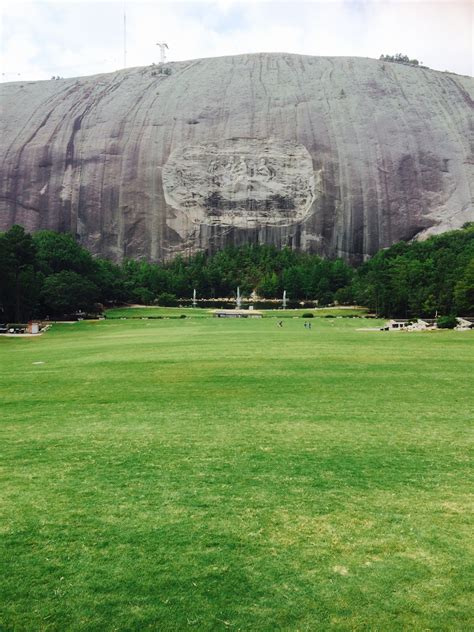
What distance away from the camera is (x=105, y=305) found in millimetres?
62406

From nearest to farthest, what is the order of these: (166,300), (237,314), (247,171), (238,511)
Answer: (238,511) < (237,314) < (166,300) < (247,171)

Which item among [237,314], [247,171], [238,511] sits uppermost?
[247,171]

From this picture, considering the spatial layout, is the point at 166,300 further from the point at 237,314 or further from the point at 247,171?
the point at 247,171

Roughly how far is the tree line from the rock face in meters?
5.43

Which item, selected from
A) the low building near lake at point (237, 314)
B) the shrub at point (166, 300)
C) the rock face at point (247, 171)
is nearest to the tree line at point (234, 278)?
the shrub at point (166, 300)

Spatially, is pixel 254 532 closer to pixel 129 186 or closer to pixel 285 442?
pixel 285 442

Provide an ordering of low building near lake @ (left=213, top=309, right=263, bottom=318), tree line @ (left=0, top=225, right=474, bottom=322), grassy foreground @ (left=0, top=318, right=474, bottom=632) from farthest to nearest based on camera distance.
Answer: low building near lake @ (left=213, top=309, right=263, bottom=318), tree line @ (left=0, top=225, right=474, bottom=322), grassy foreground @ (left=0, top=318, right=474, bottom=632)

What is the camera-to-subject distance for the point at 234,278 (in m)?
72.8

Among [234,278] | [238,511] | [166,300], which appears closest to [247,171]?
[234,278]

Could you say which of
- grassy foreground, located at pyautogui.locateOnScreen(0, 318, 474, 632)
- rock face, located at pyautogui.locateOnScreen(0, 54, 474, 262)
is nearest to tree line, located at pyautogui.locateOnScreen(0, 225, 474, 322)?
rock face, located at pyautogui.locateOnScreen(0, 54, 474, 262)

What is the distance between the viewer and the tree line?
39.9 metres

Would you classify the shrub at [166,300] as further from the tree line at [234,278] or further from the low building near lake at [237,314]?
the low building near lake at [237,314]

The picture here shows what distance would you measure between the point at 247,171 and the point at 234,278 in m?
18.0

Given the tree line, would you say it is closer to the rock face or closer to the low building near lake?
the rock face
